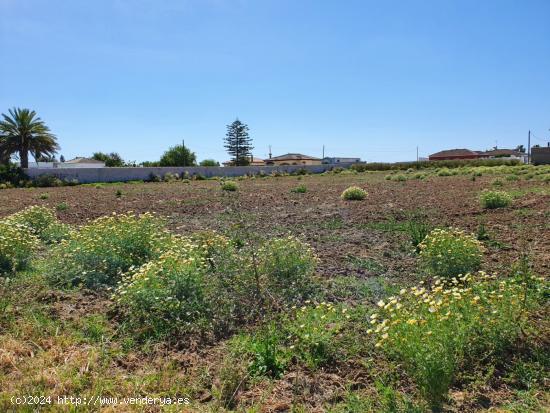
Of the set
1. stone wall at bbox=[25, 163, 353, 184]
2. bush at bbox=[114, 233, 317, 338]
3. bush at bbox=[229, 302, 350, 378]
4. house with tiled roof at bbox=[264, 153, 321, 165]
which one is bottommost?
bush at bbox=[229, 302, 350, 378]

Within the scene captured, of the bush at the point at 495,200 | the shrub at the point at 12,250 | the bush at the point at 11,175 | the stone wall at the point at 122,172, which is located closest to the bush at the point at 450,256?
the shrub at the point at 12,250

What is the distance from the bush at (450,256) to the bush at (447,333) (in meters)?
1.32

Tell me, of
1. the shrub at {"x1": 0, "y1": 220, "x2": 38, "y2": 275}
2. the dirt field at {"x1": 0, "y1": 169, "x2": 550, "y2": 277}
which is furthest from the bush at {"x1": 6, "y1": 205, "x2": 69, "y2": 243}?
the dirt field at {"x1": 0, "y1": 169, "x2": 550, "y2": 277}

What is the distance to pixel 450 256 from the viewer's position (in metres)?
5.23

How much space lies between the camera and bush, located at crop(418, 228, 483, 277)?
5.18m

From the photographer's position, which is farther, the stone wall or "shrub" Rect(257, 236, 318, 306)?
the stone wall

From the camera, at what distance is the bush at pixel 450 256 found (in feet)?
17.0

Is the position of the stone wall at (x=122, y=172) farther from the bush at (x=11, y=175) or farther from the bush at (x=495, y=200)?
the bush at (x=495, y=200)

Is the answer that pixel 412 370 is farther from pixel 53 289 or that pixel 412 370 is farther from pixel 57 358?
pixel 53 289

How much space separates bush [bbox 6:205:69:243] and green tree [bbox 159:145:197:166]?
2105 inches

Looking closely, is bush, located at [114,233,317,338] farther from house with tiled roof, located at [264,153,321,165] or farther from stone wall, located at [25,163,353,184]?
house with tiled roof, located at [264,153,321,165]

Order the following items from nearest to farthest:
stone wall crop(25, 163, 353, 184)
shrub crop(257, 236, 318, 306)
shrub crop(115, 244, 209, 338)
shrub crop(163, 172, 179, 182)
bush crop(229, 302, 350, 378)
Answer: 1. bush crop(229, 302, 350, 378)
2. shrub crop(115, 244, 209, 338)
3. shrub crop(257, 236, 318, 306)
4. stone wall crop(25, 163, 353, 184)
5. shrub crop(163, 172, 179, 182)

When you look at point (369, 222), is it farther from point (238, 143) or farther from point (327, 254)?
point (238, 143)

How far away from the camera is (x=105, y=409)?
277cm
